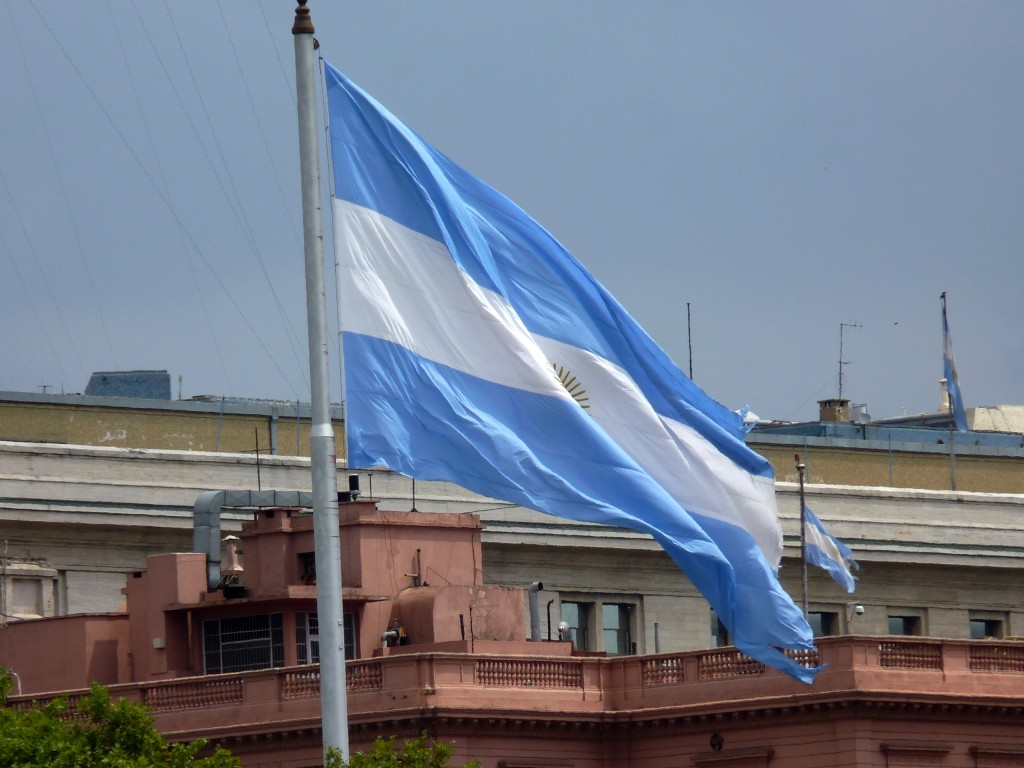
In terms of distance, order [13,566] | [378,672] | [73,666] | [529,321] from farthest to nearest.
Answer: [13,566], [73,666], [378,672], [529,321]

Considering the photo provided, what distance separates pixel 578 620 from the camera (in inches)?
2840

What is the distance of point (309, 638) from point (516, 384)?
24.9 m

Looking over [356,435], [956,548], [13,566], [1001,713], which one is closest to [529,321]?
[356,435]

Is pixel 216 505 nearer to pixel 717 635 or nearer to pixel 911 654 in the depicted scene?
pixel 911 654

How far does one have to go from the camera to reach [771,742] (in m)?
52.8

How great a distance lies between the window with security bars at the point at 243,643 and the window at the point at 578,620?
15263 millimetres

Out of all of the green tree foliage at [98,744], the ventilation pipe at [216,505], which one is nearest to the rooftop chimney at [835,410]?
the ventilation pipe at [216,505]

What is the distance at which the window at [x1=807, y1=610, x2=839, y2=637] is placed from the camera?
246 feet

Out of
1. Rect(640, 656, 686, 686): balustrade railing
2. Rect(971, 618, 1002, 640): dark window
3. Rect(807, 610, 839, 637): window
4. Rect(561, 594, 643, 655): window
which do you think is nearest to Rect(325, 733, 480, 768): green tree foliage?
Rect(640, 656, 686, 686): balustrade railing

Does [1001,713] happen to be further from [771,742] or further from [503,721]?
[503,721]

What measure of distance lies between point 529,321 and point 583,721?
70.6 feet

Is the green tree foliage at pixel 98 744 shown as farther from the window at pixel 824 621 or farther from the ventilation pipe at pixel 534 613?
the window at pixel 824 621

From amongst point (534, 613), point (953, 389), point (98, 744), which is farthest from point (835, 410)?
point (98, 744)

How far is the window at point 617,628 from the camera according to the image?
72312 millimetres
